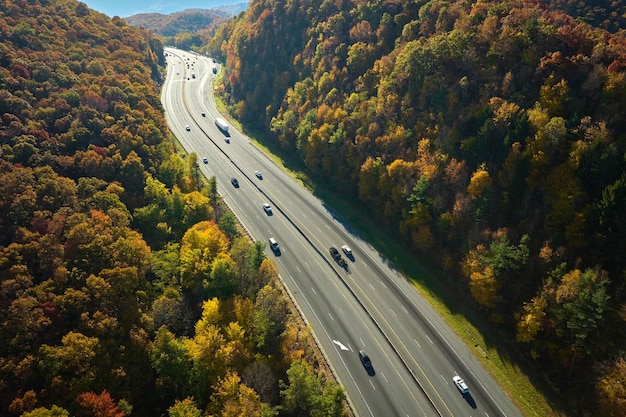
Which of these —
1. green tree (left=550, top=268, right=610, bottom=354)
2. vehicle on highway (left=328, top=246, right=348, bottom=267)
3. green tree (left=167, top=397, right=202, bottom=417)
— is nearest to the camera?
green tree (left=167, top=397, right=202, bottom=417)

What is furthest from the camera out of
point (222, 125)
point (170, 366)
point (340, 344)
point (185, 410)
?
point (222, 125)

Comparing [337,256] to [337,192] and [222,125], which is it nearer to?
[337,192]

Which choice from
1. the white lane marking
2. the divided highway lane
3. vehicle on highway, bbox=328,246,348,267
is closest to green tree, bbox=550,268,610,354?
the divided highway lane

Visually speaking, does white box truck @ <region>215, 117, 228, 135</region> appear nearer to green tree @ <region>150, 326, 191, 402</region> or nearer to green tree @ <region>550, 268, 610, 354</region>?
green tree @ <region>150, 326, 191, 402</region>

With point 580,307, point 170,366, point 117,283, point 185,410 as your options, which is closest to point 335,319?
point 170,366

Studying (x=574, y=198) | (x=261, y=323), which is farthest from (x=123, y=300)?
(x=574, y=198)

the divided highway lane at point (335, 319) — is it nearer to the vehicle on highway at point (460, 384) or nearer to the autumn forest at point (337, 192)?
the autumn forest at point (337, 192)

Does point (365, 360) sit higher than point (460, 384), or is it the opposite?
point (460, 384)
